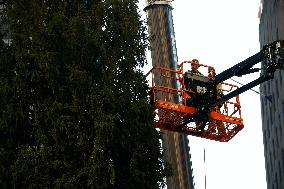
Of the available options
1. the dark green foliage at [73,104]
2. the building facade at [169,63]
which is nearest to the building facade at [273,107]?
the building facade at [169,63]

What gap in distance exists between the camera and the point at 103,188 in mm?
18641

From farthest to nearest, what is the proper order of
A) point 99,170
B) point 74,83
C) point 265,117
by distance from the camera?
point 265,117, point 74,83, point 99,170

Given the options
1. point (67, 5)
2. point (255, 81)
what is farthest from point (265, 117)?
point (67, 5)

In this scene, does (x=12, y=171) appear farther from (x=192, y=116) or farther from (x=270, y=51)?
(x=270, y=51)

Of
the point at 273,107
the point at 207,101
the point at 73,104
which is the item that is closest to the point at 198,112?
the point at 207,101

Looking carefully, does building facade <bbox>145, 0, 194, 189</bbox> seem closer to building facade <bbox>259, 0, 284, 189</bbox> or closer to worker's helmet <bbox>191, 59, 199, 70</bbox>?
building facade <bbox>259, 0, 284, 189</bbox>

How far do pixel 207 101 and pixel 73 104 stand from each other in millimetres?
6808

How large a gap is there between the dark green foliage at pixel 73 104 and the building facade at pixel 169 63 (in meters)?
30.6

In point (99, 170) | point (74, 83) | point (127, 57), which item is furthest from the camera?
point (127, 57)

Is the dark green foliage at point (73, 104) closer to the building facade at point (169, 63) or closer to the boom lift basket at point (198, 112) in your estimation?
the boom lift basket at point (198, 112)

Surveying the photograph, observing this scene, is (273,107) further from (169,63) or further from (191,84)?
(191,84)

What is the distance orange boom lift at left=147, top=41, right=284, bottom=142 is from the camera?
927 inches

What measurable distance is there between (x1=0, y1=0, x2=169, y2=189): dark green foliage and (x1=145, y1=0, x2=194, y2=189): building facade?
30.6m

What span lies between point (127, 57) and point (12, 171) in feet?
19.7
